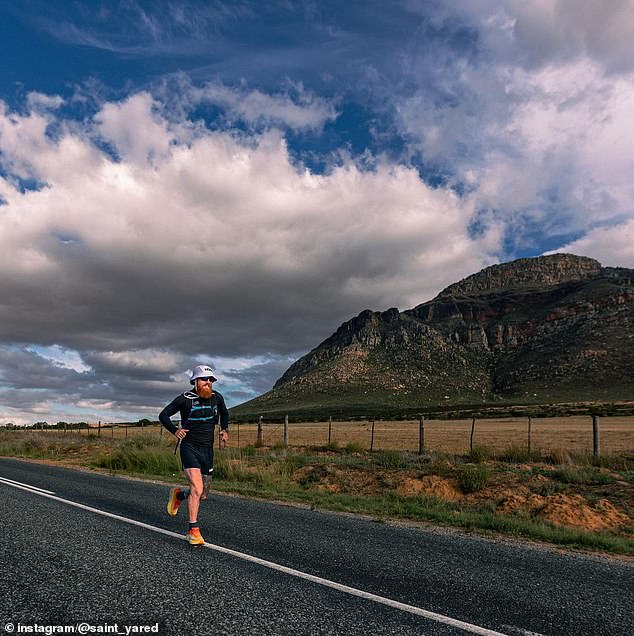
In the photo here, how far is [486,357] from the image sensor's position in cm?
14912

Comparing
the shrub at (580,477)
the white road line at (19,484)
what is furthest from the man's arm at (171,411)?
the shrub at (580,477)

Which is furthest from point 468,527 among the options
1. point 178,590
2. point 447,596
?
point 178,590

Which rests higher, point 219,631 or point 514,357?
point 514,357

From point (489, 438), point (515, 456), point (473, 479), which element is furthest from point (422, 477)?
→ point (489, 438)

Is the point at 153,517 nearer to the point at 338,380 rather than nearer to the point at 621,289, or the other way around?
the point at 338,380

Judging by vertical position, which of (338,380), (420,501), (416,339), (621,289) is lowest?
(420,501)

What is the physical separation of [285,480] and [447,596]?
11.4 metres

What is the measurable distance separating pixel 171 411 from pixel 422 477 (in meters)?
10.1

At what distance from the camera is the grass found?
917 cm

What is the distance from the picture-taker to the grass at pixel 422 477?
9172mm

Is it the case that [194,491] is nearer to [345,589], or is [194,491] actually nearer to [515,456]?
[345,589]

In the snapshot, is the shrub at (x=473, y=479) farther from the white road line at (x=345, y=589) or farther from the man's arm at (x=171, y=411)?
the man's arm at (x=171, y=411)

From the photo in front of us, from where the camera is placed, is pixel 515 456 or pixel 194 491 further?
pixel 515 456

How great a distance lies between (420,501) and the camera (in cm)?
1205
